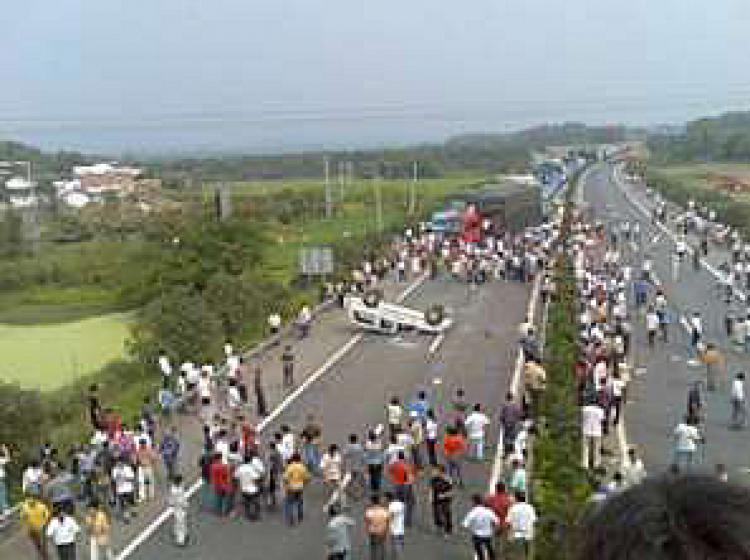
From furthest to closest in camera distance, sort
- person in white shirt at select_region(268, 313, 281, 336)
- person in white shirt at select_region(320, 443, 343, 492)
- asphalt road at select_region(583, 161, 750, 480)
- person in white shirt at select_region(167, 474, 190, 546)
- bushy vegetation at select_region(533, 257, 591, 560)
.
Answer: person in white shirt at select_region(268, 313, 281, 336) < asphalt road at select_region(583, 161, 750, 480) < person in white shirt at select_region(320, 443, 343, 492) < person in white shirt at select_region(167, 474, 190, 546) < bushy vegetation at select_region(533, 257, 591, 560)

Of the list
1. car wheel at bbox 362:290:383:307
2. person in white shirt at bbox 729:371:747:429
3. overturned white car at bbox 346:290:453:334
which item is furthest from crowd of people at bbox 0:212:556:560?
car wheel at bbox 362:290:383:307

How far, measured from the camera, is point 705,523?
6.09 feet

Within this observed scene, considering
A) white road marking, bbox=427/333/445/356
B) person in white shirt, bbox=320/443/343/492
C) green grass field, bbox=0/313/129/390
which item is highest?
person in white shirt, bbox=320/443/343/492

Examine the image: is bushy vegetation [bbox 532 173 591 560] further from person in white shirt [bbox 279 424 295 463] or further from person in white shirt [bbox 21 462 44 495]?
person in white shirt [bbox 21 462 44 495]

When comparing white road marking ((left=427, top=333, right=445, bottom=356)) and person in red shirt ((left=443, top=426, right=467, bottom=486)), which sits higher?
person in red shirt ((left=443, top=426, right=467, bottom=486))

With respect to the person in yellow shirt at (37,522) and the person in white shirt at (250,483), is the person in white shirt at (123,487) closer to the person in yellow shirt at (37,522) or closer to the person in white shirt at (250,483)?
the person in white shirt at (250,483)

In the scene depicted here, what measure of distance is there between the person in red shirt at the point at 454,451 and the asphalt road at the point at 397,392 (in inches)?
11.6

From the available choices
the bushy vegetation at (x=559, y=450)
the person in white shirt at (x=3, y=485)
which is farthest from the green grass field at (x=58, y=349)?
the person in white shirt at (x=3, y=485)

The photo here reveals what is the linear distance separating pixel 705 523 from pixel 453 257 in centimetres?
5504

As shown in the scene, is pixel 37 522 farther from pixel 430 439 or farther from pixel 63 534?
pixel 430 439

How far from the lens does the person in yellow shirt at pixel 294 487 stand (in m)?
19.3

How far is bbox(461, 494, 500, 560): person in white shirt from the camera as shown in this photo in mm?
16281

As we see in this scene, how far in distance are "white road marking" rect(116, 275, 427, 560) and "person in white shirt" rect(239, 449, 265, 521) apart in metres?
1.15

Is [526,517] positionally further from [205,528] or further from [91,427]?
[91,427]
